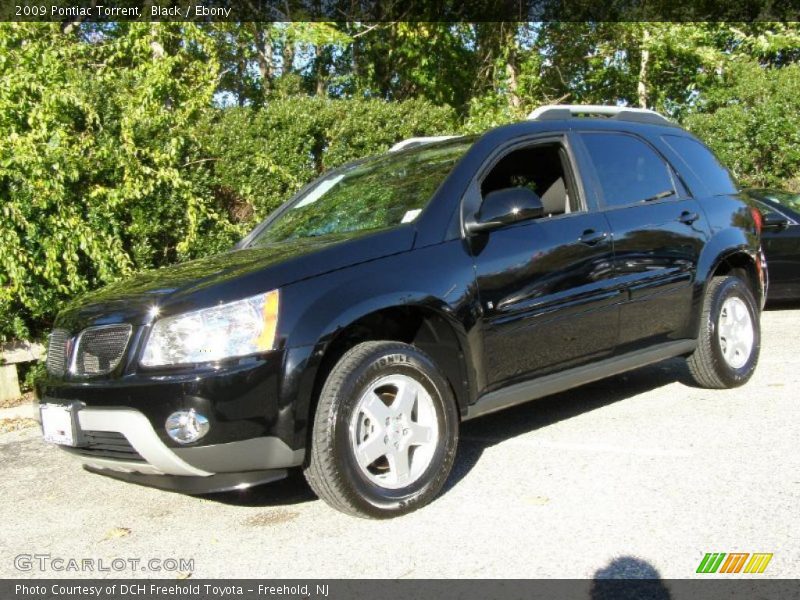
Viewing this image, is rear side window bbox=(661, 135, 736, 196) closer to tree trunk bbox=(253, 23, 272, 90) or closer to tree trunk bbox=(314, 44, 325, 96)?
tree trunk bbox=(253, 23, 272, 90)

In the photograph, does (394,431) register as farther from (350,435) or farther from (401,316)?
(401,316)

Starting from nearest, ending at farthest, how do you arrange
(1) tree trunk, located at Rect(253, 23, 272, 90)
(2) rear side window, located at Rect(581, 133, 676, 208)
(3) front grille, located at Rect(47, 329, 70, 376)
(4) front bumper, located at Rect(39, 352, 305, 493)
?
1. (4) front bumper, located at Rect(39, 352, 305, 493)
2. (3) front grille, located at Rect(47, 329, 70, 376)
3. (2) rear side window, located at Rect(581, 133, 676, 208)
4. (1) tree trunk, located at Rect(253, 23, 272, 90)

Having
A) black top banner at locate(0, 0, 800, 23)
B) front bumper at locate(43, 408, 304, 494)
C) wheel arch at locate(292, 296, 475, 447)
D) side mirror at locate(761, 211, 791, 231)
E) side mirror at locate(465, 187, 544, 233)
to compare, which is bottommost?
side mirror at locate(761, 211, 791, 231)

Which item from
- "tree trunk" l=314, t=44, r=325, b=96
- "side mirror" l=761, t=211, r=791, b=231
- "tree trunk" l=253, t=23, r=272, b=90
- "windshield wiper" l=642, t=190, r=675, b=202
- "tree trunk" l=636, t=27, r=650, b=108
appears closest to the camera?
"windshield wiper" l=642, t=190, r=675, b=202

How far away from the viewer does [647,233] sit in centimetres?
537

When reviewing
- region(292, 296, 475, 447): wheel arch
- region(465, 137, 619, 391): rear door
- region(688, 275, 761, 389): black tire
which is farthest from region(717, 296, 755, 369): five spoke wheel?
region(292, 296, 475, 447): wheel arch

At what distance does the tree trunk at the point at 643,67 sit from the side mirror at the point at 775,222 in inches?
400

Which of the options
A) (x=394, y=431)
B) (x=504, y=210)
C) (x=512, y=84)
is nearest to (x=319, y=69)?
(x=512, y=84)

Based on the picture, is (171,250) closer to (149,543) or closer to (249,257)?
(249,257)

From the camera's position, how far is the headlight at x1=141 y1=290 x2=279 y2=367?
12.2 feet

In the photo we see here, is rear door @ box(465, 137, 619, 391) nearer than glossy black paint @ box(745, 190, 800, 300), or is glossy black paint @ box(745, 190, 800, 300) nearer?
rear door @ box(465, 137, 619, 391)

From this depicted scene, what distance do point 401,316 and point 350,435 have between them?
2.54 feet

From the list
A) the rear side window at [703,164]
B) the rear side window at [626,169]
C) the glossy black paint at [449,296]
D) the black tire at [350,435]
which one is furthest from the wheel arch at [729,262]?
the black tire at [350,435]

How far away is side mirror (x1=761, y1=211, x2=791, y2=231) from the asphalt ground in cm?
436
